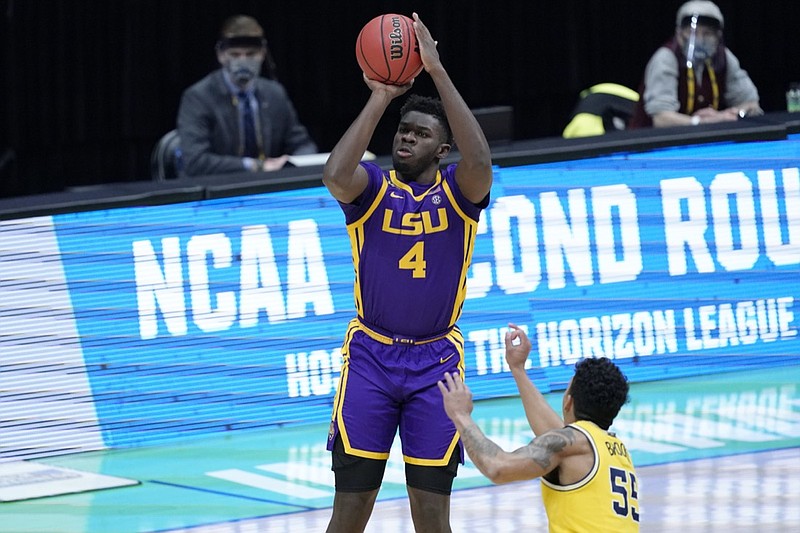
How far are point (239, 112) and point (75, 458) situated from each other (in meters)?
3.03

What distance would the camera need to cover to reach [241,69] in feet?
36.2

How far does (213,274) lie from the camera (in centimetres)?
952

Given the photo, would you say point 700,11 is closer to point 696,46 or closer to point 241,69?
point 696,46

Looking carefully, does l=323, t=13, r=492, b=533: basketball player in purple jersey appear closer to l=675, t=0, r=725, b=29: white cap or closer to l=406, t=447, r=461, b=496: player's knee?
l=406, t=447, r=461, b=496: player's knee

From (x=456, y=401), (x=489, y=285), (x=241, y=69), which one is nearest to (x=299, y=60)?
(x=241, y=69)

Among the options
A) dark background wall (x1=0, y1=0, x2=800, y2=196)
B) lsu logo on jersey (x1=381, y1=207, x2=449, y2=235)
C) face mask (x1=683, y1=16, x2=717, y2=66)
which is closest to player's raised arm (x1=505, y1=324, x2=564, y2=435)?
lsu logo on jersey (x1=381, y1=207, x2=449, y2=235)

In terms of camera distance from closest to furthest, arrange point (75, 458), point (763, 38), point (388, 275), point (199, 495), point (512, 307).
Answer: point (388, 275) < point (199, 495) < point (75, 458) < point (512, 307) < point (763, 38)

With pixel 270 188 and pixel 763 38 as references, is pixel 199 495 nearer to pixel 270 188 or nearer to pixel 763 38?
pixel 270 188

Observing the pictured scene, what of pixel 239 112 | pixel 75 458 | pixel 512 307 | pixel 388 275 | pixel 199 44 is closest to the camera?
pixel 388 275

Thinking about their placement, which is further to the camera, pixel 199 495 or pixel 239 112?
pixel 239 112

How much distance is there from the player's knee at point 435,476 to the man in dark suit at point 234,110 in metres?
5.07

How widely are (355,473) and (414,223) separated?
1.01 metres

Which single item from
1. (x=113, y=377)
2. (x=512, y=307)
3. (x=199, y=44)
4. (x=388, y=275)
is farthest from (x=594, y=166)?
(x=199, y=44)

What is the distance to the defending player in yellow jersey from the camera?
498 cm
